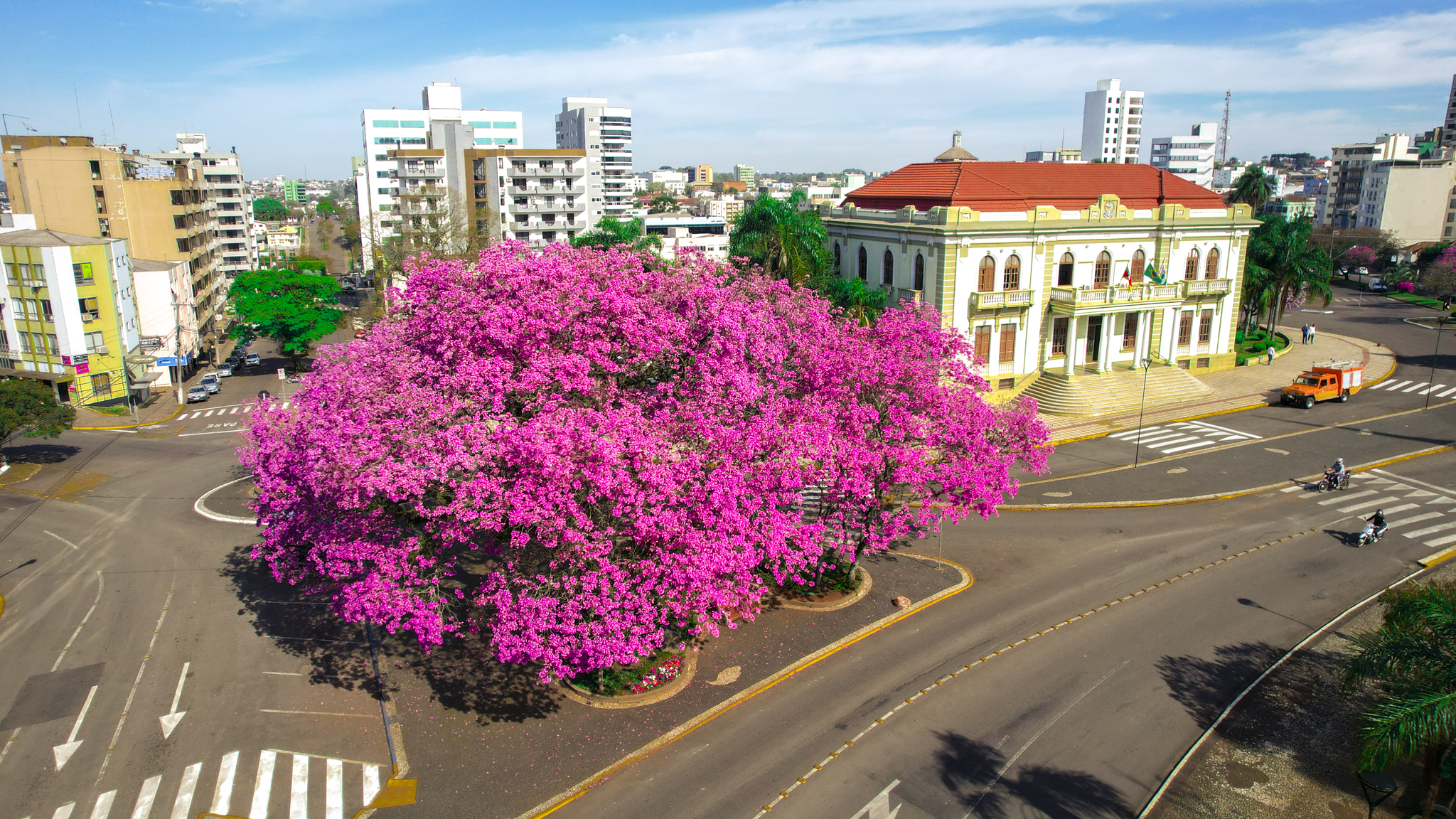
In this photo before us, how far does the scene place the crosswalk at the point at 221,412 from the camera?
55.7 m

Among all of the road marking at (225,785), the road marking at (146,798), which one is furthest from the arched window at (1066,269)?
the road marking at (146,798)

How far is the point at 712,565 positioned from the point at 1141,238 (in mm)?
44522

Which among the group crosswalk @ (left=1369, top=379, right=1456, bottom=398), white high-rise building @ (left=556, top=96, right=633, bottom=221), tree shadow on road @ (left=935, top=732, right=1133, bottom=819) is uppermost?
white high-rise building @ (left=556, top=96, right=633, bottom=221)

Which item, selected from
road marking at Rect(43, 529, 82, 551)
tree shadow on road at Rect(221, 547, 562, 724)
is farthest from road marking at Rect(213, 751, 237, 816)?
road marking at Rect(43, 529, 82, 551)

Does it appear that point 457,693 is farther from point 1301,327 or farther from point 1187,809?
point 1301,327

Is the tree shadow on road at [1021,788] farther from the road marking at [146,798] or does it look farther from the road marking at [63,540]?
the road marking at [63,540]

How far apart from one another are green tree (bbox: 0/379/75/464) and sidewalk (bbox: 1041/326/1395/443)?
49175 mm

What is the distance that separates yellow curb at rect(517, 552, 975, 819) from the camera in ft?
63.0

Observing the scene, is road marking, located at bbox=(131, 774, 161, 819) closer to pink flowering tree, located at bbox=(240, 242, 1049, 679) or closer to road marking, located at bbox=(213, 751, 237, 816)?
road marking, located at bbox=(213, 751, 237, 816)

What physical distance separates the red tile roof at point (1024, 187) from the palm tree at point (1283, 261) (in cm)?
919

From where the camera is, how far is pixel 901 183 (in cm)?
5650

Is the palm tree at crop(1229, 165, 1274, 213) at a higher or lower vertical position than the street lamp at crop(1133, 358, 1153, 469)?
higher

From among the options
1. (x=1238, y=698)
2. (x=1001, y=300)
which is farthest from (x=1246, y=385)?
(x=1238, y=698)

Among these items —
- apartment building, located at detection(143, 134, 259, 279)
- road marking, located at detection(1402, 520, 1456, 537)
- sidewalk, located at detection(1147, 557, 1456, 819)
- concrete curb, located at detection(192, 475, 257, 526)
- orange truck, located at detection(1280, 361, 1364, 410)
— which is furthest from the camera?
apartment building, located at detection(143, 134, 259, 279)
